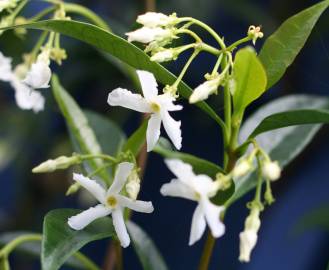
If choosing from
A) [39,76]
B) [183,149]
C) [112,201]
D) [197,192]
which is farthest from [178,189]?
[183,149]

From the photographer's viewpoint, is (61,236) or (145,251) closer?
(61,236)

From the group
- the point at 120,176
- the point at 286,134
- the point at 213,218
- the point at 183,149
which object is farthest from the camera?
the point at 183,149

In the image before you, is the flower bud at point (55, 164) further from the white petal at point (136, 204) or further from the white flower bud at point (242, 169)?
the white flower bud at point (242, 169)

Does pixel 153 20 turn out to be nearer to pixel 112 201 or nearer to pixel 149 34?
pixel 149 34

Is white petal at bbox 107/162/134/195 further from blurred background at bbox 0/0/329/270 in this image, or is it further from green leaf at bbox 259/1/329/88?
blurred background at bbox 0/0/329/270

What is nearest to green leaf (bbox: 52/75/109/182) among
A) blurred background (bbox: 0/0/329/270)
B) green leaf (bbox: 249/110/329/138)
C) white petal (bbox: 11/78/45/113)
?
white petal (bbox: 11/78/45/113)

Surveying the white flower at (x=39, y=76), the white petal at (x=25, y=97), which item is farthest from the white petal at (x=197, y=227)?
the white petal at (x=25, y=97)

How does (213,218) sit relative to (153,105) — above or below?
below
